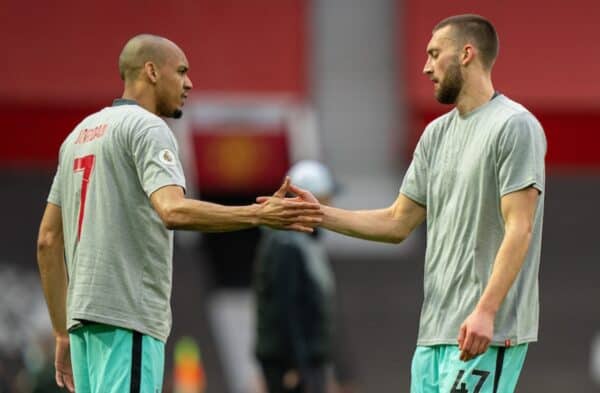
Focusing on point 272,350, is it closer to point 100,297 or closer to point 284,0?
point 100,297

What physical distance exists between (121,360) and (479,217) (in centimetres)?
145

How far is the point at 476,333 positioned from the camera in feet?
17.3

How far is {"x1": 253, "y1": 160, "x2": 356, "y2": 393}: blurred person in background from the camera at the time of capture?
857 centimetres

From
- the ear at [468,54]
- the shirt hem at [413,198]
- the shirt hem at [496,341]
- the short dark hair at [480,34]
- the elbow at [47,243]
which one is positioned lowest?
the shirt hem at [496,341]

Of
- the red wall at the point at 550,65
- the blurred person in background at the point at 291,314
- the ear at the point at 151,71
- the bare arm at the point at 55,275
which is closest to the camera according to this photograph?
the ear at the point at 151,71

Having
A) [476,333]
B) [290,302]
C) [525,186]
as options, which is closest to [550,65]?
[290,302]

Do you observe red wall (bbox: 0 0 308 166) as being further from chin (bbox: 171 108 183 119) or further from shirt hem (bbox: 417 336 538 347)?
shirt hem (bbox: 417 336 538 347)

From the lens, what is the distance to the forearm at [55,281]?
20.3 feet

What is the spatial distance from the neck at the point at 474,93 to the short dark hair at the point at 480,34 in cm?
7

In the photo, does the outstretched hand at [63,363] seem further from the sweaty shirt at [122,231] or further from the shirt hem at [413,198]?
the shirt hem at [413,198]

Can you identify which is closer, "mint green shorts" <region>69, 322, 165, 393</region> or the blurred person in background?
"mint green shorts" <region>69, 322, 165, 393</region>

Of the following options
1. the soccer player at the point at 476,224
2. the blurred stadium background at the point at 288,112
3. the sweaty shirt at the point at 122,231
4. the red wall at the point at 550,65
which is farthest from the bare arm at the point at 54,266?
the red wall at the point at 550,65

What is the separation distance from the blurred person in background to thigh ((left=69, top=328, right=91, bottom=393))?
8.87 feet

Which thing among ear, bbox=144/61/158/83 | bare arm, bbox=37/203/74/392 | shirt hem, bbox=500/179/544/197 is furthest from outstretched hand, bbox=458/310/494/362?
bare arm, bbox=37/203/74/392
